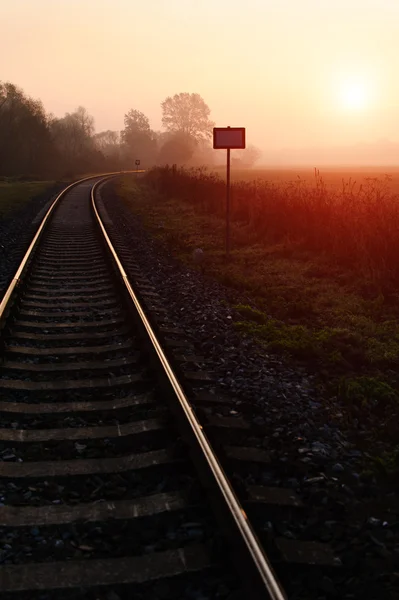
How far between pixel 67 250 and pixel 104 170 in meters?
65.7

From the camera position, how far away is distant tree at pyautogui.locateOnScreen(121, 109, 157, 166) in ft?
325

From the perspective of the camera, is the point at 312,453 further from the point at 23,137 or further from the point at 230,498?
the point at 23,137

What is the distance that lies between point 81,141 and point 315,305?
89154 mm

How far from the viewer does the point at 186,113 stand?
300 feet

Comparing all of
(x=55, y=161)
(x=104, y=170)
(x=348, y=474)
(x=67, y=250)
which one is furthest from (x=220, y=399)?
(x=104, y=170)

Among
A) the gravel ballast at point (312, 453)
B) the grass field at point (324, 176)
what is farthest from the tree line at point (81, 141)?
the gravel ballast at point (312, 453)

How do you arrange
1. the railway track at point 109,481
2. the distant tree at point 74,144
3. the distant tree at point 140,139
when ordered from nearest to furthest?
the railway track at point 109,481
the distant tree at point 74,144
the distant tree at point 140,139

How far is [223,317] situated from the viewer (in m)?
7.11

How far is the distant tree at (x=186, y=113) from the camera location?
3597 inches

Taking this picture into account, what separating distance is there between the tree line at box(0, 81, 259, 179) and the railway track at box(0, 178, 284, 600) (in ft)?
151

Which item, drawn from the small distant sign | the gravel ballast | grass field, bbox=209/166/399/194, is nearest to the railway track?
the gravel ballast

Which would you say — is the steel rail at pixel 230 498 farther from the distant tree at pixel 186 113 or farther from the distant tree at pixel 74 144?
the distant tree at pixel 186 113

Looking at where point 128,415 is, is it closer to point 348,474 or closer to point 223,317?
point 348,474

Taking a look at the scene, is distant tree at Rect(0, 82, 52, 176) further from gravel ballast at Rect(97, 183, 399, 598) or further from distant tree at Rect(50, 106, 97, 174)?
gravel ballast at Rect(97, 183, 399, 598)
